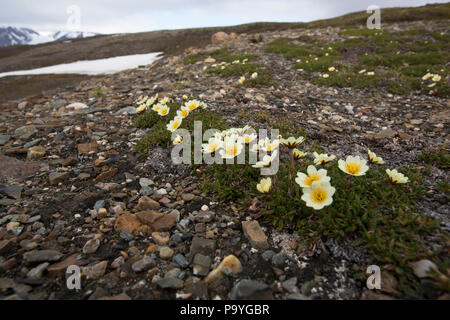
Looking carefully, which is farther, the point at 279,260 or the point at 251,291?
the point at 279,260

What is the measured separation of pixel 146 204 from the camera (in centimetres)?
336

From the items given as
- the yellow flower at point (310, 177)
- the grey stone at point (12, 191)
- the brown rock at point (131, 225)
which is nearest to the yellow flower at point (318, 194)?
the yellow flower at point (310, 177)

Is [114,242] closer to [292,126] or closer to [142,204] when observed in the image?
[142,204]

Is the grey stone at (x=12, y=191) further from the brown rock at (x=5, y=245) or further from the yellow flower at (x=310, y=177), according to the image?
the yellow flower at (x=310, y=177)

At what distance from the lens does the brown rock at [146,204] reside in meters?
3.34

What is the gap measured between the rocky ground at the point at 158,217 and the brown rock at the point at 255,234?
13 millimetres

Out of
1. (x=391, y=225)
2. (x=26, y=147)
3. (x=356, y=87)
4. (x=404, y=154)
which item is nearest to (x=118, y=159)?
(x=26, y=147)

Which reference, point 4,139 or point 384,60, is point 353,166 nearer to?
point 4,139

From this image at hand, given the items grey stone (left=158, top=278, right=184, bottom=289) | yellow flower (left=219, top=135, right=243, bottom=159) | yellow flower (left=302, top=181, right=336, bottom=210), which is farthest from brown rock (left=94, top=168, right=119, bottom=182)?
yellow flower (left=302, top=181, right=336, bottom=210)

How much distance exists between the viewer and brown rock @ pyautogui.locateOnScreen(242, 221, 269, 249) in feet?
8.83

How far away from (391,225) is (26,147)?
5993mm

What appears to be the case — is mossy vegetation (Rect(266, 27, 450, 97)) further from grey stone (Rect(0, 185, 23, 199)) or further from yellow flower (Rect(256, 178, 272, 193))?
grey stone (Rect(0, 185, 23, 199))

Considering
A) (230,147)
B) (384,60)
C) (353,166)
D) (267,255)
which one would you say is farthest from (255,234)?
(384,60)

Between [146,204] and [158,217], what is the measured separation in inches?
16.0
